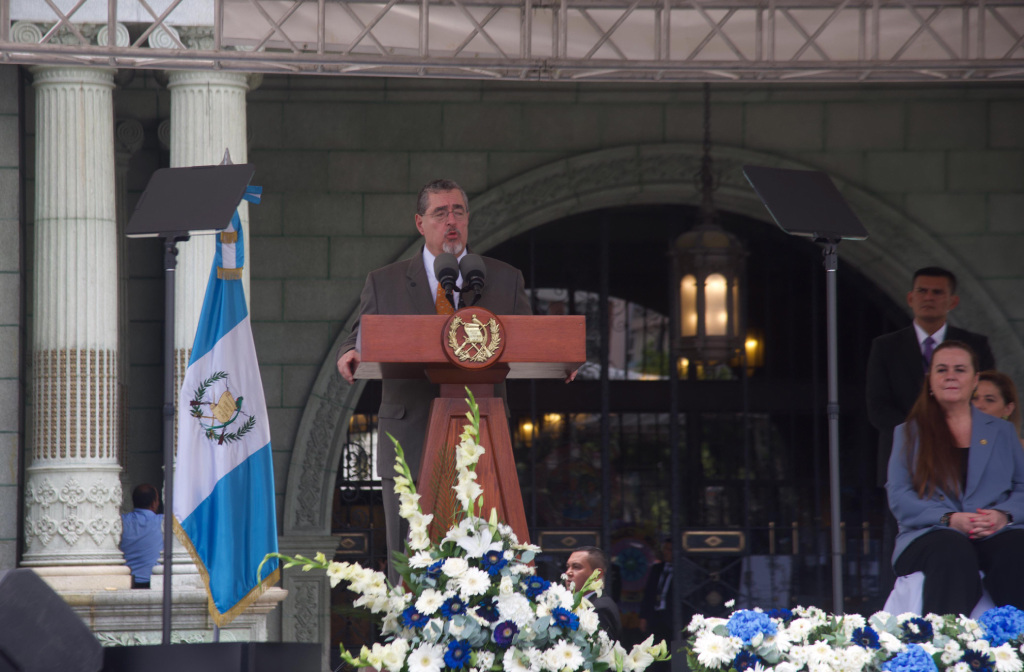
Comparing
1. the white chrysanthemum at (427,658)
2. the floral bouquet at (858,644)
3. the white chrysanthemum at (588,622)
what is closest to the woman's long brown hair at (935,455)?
the floral bouquet at (858,644)

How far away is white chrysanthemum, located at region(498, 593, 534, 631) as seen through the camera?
369cm

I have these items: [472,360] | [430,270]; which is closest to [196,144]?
[430,270]

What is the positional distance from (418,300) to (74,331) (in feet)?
14.2

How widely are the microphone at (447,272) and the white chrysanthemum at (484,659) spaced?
1.29 m

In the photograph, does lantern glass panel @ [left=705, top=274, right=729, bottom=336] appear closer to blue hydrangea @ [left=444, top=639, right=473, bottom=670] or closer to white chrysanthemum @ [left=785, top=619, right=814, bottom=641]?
white chrysanthemum @ [left=785, top=619, right=814, bottom=641]

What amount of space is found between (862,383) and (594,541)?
271 centimetres

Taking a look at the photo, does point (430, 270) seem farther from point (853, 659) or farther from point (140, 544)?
point (140, 544)

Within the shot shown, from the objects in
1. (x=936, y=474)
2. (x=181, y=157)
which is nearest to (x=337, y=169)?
(x=181, y=157)

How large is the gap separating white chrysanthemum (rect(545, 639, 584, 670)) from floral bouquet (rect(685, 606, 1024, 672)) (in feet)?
1.35

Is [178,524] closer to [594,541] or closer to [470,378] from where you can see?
[470,378]

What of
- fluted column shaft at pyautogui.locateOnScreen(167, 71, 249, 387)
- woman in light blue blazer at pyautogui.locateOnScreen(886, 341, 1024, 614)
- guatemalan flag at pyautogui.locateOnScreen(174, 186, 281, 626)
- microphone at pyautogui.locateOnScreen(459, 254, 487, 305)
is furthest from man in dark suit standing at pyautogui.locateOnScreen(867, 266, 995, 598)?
fluted column shaft at pyautogui.locateOnScreen(167, 71, 249, 387)

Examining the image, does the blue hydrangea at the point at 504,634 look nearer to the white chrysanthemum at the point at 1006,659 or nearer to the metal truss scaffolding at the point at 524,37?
the white chrysanthemum at the point at 1006,659

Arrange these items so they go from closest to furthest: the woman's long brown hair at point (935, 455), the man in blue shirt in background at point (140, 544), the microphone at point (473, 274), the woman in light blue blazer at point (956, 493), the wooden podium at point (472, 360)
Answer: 1. the wooden podium at point (472, 360)
2. the microphone at point (473, 274)
3. the woman in light blue blazer at point (956, 493)
4. the woman's long brown hair at point (935, 455)
5. the man in blue shirt in background at point (140, 544)

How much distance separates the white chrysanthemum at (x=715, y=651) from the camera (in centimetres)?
382
